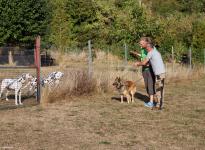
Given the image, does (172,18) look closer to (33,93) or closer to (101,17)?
(101,17)

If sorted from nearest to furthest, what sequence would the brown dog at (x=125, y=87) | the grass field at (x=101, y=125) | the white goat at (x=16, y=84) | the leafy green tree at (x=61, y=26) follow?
the grass field at (x=101, y=125), the white goat at (x=16, y=84), the brown dog at (x=125, y=87), the leafy green tree at (x=61, y=26)

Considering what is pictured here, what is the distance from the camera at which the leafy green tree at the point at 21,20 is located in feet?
114

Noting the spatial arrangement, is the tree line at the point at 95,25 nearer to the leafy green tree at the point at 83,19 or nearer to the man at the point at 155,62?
the leafy green tree at the point at 83,19

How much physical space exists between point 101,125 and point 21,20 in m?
25.7

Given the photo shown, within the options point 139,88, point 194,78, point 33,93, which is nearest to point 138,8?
point 194,78

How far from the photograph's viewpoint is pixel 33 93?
50.2ft

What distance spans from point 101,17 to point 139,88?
25642 millimetres

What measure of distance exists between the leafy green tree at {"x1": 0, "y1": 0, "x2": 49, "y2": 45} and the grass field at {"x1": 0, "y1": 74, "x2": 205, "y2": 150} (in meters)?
20.7

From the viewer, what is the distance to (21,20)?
115 feet

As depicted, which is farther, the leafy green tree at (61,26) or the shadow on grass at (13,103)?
the leafy green tree at (61,26)

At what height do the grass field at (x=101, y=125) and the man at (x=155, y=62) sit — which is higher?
the man at (x=155, y=62)

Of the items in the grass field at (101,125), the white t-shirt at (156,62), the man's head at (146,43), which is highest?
the man's head at (146,43)

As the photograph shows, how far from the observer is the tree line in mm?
34781

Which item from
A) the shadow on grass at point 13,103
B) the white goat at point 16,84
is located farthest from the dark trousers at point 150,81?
the white goat at point 16,84
